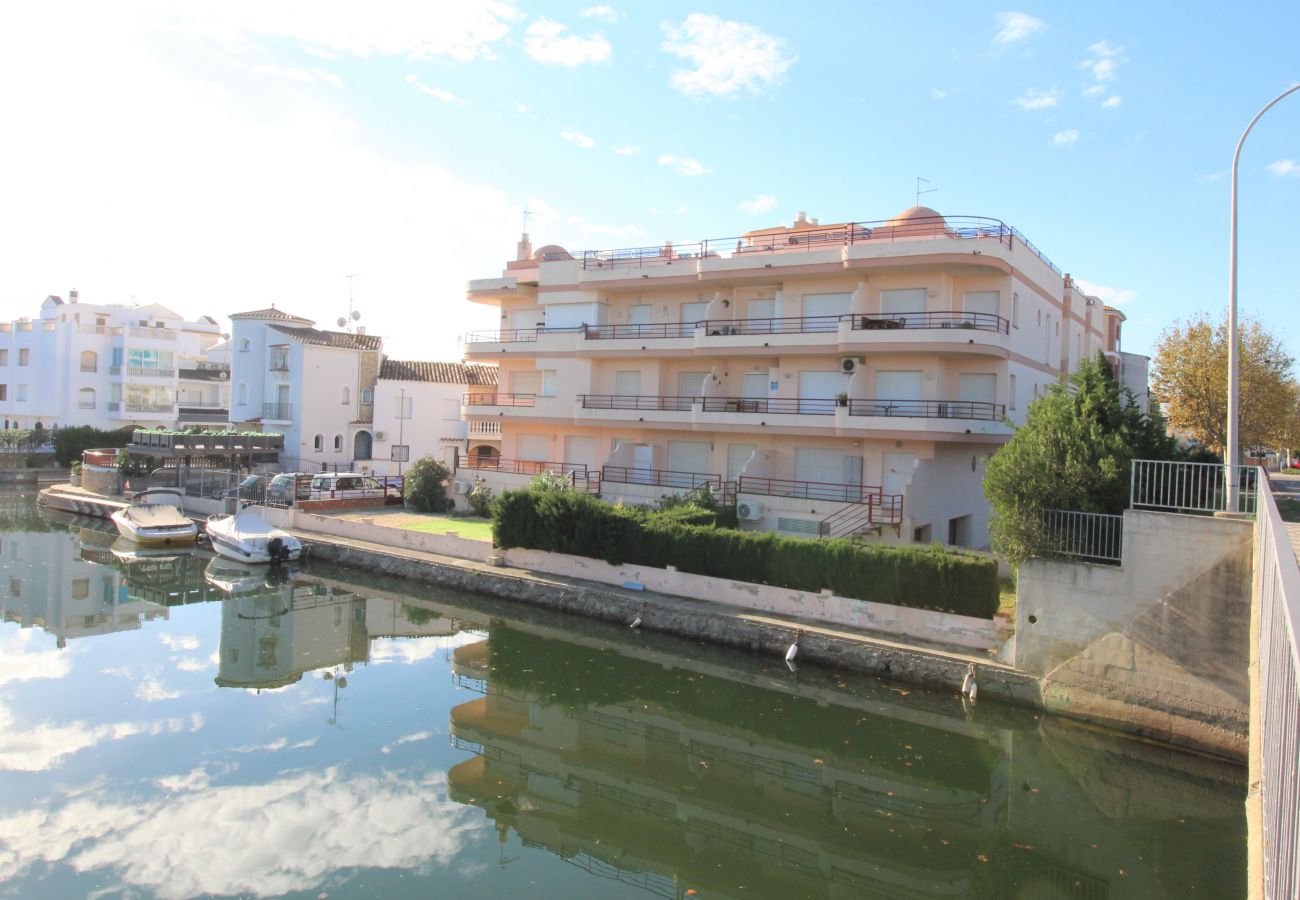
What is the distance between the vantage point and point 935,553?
63.7 feet

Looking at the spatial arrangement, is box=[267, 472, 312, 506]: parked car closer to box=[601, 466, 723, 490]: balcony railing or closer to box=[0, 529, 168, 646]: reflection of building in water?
box=[0, 529, 168, 646]: reflection of building in water

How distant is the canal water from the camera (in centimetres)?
1120

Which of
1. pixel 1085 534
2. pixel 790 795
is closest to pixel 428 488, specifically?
pixel 790 795

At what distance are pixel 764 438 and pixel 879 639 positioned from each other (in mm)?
12317

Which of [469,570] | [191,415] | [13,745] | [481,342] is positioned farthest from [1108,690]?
[191,415]

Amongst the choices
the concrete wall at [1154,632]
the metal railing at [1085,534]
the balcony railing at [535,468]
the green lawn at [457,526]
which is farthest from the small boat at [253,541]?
the metal railing at [1085,534]

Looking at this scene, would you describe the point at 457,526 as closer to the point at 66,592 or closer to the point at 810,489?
the point at 66,592

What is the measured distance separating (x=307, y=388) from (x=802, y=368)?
111 feet

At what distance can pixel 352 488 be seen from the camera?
37.3 m

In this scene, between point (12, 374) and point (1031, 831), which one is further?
point (12, 374)

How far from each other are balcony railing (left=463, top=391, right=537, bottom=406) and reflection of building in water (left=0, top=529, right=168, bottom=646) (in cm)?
1498

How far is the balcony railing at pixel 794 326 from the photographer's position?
87.2 feet

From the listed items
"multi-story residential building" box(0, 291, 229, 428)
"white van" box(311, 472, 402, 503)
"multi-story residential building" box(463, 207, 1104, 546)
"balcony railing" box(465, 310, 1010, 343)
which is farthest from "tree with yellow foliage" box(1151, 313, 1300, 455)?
"multi-story residential building" box(0, 291, 229, 428)

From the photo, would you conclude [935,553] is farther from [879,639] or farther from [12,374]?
[12,374]
